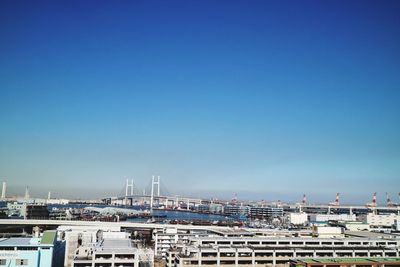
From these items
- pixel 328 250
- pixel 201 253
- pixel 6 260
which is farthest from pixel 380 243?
pixel 6 260

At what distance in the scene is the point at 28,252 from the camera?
9602 mm

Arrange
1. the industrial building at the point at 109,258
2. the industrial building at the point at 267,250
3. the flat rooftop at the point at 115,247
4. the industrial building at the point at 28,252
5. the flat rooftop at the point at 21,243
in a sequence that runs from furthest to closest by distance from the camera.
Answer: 1. the industrial building at the point at 267,250
2. the flat rooftop at the point at 115,247
3. the industrial building at the point at 109,258
4. the flat rooftop at the point at 21,243
5. the industrial building at the point at 28,252

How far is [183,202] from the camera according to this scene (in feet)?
227

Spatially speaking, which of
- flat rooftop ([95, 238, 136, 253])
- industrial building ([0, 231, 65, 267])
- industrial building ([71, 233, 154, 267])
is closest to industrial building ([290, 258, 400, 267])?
industrial building ([71, 233, 154, 267])

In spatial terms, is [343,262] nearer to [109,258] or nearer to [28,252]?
[109,258]

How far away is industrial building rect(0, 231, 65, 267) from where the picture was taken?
9383 millimetres

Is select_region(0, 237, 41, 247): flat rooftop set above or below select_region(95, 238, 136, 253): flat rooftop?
above

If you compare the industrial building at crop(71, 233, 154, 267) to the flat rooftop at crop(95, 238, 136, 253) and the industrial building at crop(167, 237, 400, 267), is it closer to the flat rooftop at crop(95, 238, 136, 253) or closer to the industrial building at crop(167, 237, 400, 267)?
the flat rooftop at crop(95, 238, 136, 253)

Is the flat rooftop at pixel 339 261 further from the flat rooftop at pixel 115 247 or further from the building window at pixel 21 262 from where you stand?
the building window at pixel 21 262

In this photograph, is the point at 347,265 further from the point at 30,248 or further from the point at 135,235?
the point at 135,235

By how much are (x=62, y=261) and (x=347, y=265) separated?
29.2 feet

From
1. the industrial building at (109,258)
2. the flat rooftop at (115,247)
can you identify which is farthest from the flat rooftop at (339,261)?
the flat rooftop at (115,247)

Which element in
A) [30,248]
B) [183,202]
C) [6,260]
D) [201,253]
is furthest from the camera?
[183,202]

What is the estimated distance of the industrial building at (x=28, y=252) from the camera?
9.38m
